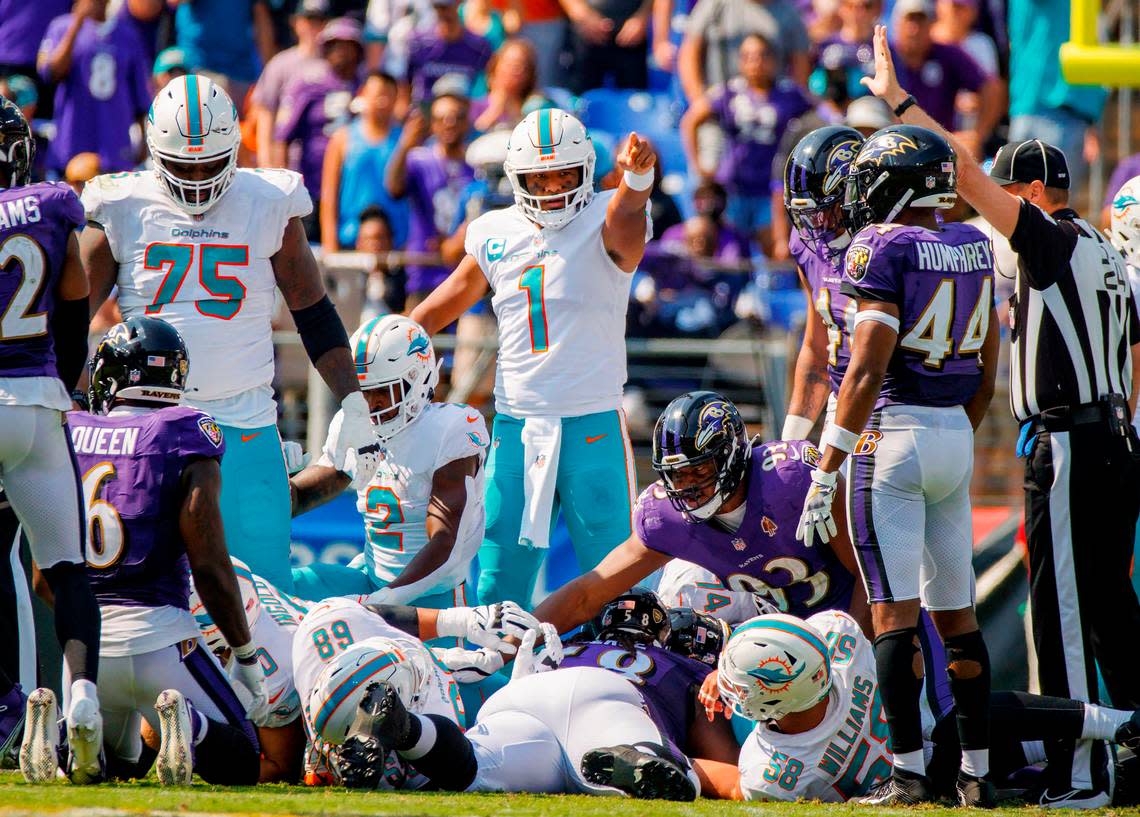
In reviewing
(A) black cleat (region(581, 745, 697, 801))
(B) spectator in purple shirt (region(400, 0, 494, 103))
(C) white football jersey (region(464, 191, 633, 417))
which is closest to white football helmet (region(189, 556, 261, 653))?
(A) black cleat (region(581, 745, 697, 801))

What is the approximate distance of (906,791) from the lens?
491 cm

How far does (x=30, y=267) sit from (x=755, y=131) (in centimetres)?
669

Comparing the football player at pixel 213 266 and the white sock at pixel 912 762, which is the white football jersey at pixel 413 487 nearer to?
the football player at pixel 213 266

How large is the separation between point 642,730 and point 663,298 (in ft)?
16.5

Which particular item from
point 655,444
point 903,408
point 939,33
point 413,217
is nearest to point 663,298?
point 413,217

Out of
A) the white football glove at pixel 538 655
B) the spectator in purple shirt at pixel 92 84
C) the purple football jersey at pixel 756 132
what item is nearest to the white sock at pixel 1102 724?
the white football glove at pixel 538 655

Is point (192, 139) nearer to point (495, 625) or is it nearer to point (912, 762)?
point (495, 625)

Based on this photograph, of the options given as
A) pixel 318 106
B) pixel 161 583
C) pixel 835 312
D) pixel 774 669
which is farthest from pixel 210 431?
pixel 318 106

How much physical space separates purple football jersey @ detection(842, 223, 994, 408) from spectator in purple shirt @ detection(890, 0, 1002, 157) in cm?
614

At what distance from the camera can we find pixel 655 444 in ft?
18.9

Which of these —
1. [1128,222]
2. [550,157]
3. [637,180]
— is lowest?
[1128,222]

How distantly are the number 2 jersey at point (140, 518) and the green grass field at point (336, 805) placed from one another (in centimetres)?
51

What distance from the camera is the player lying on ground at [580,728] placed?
16.0 ft

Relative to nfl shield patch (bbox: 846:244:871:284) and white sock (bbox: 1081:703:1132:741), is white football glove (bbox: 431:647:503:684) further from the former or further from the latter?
white sock (bbox: 1081:703:1132:741)
